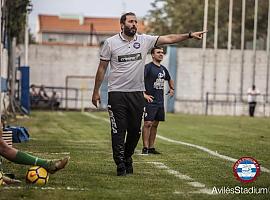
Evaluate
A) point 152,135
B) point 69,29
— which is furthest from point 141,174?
point 69,29

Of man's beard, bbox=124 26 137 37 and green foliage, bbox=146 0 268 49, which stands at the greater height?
green foliage, bbox=146 0 268 49

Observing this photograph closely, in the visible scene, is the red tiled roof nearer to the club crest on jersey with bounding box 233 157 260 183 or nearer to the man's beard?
the man's beard

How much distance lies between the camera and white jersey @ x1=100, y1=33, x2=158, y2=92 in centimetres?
1075

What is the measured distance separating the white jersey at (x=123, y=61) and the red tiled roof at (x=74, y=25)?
137574mm

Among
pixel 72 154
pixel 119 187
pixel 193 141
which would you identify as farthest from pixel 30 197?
pixel 193 141

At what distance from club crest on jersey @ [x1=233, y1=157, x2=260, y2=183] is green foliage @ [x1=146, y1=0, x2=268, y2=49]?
56.4 meters

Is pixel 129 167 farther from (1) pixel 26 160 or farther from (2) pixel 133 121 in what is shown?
(1) pixel 26 160

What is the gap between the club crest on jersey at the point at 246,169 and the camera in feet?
29.7

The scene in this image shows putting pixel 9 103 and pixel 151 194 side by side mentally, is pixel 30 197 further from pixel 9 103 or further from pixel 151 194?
pixel 9 103

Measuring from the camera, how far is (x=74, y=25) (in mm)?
151125

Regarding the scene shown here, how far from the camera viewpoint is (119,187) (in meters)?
9.16

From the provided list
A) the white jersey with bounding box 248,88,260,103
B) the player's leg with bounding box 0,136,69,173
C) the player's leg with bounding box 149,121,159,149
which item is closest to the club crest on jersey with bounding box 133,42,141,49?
the player's leg with bounding box 0,136,69,173

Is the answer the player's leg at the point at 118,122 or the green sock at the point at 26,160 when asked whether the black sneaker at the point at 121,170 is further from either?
the green sock at the point at 26,160

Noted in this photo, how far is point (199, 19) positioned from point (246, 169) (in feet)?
213
